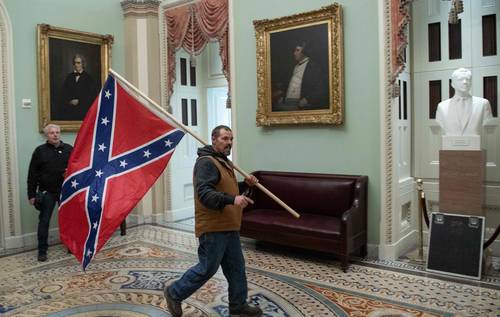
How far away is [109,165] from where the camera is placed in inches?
126

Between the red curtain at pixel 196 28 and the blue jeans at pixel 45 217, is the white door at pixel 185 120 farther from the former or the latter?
the blue jeans at pixel 45 217

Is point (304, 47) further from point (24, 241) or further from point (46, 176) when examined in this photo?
point (24, 241)

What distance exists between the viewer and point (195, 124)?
25.4ft

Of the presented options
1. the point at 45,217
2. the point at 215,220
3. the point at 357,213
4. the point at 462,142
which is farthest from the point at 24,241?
the point at 462,142

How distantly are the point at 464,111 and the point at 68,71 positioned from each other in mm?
5184

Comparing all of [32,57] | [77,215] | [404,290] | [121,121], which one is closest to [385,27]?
[404,290]

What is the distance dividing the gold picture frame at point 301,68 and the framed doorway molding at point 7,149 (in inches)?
126

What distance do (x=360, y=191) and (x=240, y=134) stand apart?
2004mm

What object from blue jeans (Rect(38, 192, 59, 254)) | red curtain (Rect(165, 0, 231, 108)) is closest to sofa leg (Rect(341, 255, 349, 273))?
red curtain (Rect(165, 0, 231, 108))

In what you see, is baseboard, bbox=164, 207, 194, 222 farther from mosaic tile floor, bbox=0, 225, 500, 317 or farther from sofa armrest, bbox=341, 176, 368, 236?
sofa armrest, bbox=341, 176, 368, 236

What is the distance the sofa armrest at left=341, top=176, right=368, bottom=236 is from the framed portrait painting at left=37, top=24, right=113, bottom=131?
4.10m

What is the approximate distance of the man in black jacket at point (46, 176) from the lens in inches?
209

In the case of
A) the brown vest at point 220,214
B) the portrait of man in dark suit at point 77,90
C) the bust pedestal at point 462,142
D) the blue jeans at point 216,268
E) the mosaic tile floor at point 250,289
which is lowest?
the mosaic tile floor at point 250,289

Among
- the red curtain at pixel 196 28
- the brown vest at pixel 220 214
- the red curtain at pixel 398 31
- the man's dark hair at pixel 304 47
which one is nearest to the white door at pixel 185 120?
the red curtain at pixel 196 28
